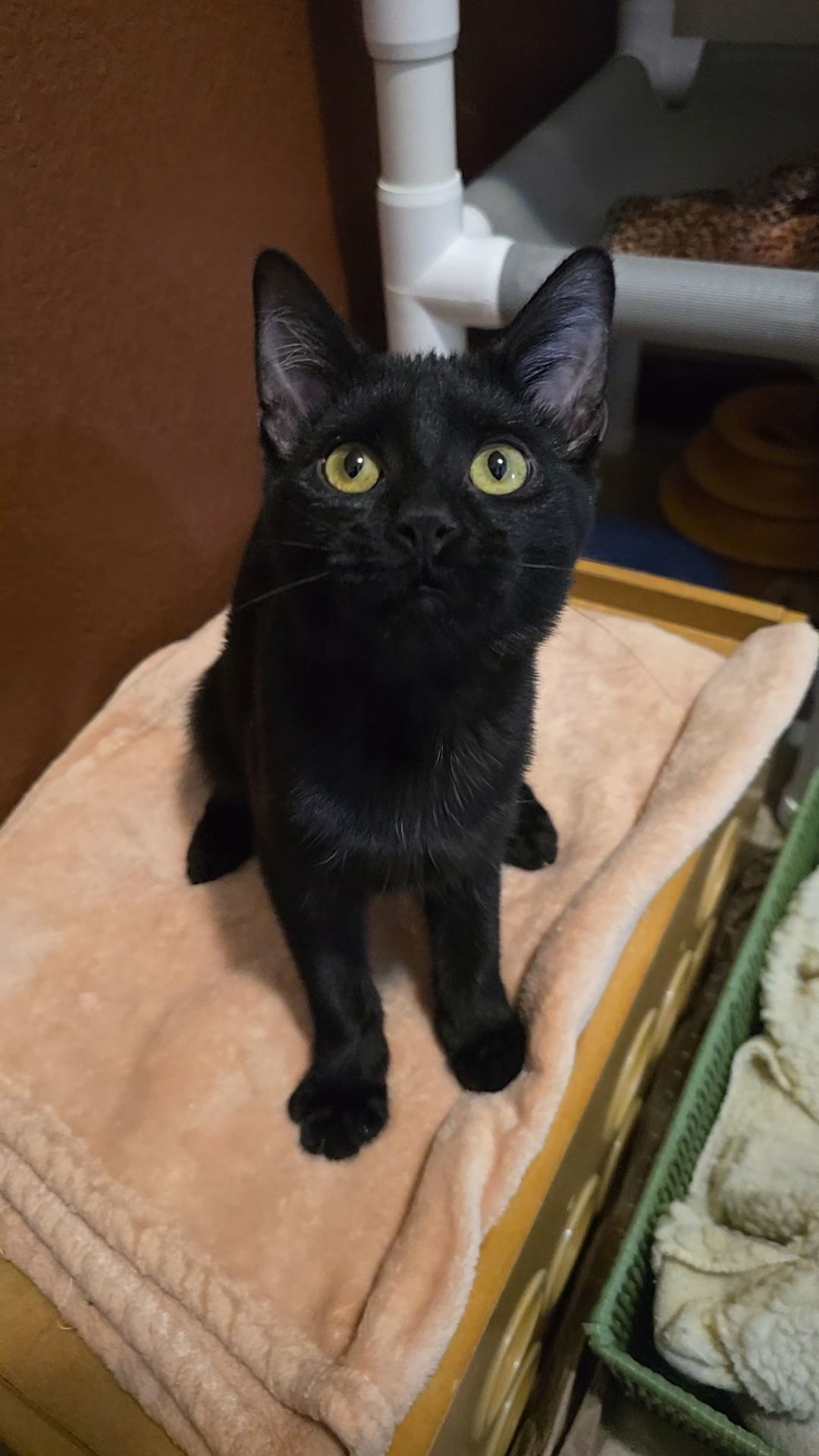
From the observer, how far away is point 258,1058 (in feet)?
2.53

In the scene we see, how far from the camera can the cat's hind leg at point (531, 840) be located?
2.96ft

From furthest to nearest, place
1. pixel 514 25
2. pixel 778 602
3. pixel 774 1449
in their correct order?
pixel 778 602
pixel 514 25
pixel 774 1449

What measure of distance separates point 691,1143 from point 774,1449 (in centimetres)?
23

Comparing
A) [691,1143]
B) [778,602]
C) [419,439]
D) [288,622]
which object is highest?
[419,439]

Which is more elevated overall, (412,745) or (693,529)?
(412,745)

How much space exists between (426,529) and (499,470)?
93 mm

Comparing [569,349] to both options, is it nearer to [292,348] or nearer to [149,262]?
[292,348]

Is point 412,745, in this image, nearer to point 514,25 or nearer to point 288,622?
point 288,622

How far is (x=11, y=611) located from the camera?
2.92 feet

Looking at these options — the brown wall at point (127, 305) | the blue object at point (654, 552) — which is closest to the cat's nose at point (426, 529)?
the brown wall at point (127, 305)

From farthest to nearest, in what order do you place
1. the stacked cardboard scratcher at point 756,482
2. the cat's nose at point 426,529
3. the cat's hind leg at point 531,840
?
the stacked cardboard scratcher at point 756,482 → the cat's hind leg at point 531,840 → the cat's nose at point 426,529

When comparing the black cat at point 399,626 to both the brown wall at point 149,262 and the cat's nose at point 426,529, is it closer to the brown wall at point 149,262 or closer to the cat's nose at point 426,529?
the cat's nose at point 426,529

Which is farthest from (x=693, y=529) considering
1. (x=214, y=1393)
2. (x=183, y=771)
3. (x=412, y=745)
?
(x=214, y=1393)

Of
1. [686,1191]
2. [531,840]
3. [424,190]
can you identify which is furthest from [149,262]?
[686,1191]
